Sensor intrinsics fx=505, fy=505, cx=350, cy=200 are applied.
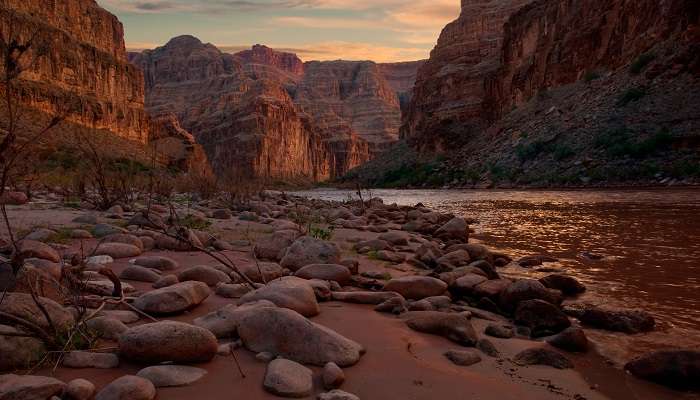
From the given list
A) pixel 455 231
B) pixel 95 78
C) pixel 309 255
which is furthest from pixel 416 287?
pixel 95 78

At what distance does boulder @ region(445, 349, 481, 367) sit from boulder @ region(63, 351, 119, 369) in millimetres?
2021

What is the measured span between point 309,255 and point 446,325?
2.46 m

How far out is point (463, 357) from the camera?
328 cm

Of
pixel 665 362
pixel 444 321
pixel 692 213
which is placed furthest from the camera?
pixel 692 213

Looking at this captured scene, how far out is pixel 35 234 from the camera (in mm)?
6426

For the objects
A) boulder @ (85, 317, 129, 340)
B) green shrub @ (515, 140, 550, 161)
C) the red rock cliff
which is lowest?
boulder @ (85, 317, 129, 340)

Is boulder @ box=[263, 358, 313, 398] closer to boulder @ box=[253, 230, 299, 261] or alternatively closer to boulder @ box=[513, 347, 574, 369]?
boulder @ box=[513, 347, 574, 369]

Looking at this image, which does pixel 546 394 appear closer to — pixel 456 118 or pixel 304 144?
pixel 456 118

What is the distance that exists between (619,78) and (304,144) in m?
148

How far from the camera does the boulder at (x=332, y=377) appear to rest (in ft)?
8.86

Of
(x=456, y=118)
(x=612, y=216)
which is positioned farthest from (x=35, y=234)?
(x=456, y=118)

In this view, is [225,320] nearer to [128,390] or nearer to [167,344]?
[167,344]

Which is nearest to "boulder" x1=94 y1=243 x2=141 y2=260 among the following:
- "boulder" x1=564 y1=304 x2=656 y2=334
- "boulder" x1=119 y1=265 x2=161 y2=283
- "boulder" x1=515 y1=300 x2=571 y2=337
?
"boulder" x1=119 y1=265 x2=161 y2=283

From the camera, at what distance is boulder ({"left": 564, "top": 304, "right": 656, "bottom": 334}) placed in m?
4.00
